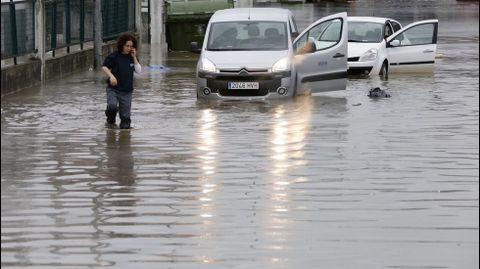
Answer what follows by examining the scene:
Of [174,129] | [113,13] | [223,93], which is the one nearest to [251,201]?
[174,129]

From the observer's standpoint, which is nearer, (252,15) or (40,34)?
(252,15)

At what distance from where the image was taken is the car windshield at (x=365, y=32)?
30.7 meters

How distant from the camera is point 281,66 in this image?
2341cm

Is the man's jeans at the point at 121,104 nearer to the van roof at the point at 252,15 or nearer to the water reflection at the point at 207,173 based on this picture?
the water reflection at the point at 207,173

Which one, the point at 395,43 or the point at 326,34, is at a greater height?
the point at 326,34

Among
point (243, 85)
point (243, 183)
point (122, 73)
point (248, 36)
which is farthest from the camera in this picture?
point (248, 36)

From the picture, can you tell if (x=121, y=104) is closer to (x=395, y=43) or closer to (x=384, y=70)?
(x=384, y=70)

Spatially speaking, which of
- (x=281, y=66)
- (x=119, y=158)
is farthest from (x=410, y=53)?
(x=119, y=158)

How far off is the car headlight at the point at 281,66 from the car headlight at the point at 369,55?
6.05 m

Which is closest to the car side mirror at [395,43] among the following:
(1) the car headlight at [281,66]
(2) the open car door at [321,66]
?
(2) the open car door at [321,66]

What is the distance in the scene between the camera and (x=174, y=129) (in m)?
19.1

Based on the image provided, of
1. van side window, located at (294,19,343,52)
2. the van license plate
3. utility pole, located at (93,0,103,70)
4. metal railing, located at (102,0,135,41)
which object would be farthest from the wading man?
metal railing, located at (102,0,135,41)

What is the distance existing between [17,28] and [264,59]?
5.12 metres

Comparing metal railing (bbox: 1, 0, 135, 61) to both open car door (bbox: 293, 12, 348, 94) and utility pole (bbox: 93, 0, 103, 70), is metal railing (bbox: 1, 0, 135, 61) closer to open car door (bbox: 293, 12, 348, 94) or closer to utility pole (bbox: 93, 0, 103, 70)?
utility pole (bbox: 93, 0, 103, 70)
